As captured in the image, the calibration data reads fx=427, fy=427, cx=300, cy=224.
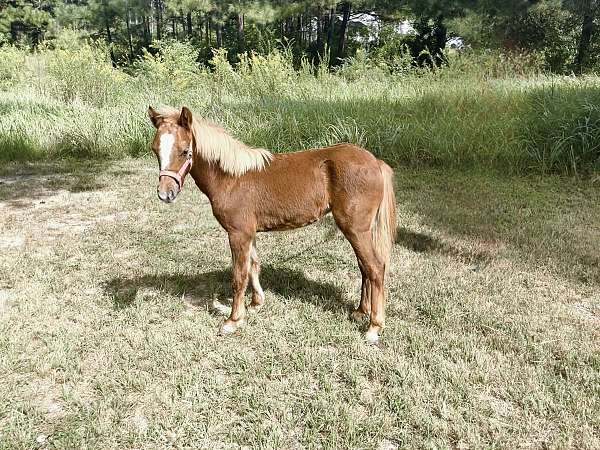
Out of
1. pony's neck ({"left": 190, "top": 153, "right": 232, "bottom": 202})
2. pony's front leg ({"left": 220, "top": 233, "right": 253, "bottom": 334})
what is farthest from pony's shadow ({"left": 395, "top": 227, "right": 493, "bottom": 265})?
pony's neck ({"left": 190, "top": 153, "right": 232, "bottom": 202})

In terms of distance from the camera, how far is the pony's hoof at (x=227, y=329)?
301 cm

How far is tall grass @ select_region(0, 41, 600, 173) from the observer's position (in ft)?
23.1

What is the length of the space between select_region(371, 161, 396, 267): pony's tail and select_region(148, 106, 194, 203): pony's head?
4.20ft

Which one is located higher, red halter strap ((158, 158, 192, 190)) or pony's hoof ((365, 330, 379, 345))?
red halter strap ((158, 158, 192, 190))

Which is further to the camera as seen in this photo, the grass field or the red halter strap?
the red halter strap

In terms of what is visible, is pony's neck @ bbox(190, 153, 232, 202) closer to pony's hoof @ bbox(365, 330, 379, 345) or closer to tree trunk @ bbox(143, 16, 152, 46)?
pony's hoof @ bbox(365, 330, 379, 345)

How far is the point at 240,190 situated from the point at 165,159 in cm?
57

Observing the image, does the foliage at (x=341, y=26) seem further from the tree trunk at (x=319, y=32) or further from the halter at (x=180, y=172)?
the halter at (x=180, y=172)

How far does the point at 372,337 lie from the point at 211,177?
153cm

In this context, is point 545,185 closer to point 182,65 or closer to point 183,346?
point 183,346

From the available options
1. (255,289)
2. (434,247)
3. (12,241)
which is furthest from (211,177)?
(12,241)

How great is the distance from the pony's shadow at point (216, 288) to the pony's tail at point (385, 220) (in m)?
0.62

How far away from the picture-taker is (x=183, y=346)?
9.41ft

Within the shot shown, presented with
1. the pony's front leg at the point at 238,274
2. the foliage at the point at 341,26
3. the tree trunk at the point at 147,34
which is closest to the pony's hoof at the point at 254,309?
the pony's front leg at the point at 238,274
